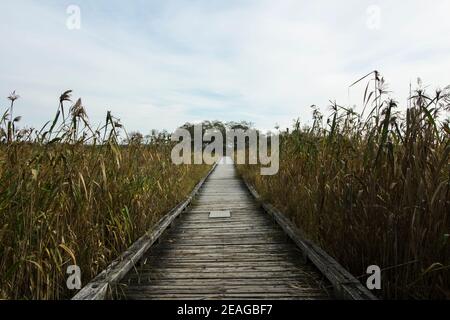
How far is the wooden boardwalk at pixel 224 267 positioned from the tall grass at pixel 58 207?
0.40m

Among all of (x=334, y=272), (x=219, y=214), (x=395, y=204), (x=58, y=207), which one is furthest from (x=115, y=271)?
(x=219, y=214)

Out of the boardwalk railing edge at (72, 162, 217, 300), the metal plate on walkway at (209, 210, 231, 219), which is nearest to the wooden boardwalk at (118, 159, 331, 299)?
the boardwalk railing edge at (72, 162, 217, 300)

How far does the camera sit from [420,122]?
2408 millimetres

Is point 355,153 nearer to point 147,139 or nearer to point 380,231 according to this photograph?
point 380,231

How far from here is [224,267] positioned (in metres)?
3.27

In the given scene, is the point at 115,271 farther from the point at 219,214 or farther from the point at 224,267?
the point at 219,214

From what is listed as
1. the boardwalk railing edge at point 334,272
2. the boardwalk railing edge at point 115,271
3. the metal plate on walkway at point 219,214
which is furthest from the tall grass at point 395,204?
the metal plate on walkway at point 219,214

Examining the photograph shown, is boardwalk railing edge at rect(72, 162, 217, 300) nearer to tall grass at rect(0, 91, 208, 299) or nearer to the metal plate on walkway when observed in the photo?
tall grass at rect(0, 91, 208, 299)

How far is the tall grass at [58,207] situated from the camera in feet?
7.06

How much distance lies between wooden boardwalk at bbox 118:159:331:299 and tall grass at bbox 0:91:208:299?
1.31 feet

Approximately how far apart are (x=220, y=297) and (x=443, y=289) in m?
1.41

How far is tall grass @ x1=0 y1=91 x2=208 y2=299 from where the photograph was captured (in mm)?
2150

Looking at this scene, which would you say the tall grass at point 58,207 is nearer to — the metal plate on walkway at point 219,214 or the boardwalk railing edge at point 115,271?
the boardwalk railing edge at point 115,271
